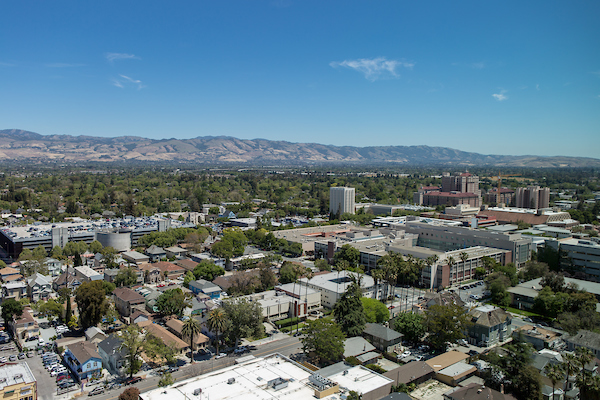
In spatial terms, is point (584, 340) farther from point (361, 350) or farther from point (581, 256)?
point (581, 256)

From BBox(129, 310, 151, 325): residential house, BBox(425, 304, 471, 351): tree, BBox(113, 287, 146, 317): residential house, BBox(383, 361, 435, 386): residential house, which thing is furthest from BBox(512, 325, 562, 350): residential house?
BBox(113, 287, 146, 317): residential house

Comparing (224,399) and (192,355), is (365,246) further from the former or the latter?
(224,399)

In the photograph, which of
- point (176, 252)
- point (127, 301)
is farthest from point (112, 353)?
point (176, 252)

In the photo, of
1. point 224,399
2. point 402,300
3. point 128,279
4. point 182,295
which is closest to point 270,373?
point 224,399

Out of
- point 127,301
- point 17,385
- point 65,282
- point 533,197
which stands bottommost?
point 65,282

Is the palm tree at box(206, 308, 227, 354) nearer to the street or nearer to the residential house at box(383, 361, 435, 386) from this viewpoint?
the street

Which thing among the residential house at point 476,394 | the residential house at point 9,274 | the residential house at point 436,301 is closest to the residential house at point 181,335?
the residential house at point 476,394
